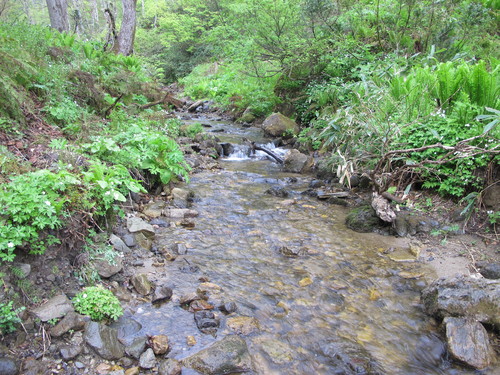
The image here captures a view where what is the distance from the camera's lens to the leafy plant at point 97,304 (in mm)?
2727

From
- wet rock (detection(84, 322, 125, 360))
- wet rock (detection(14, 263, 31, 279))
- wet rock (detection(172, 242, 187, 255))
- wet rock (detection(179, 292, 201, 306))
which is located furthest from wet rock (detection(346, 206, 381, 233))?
wet rock (detection(14, 263, 31, 279))

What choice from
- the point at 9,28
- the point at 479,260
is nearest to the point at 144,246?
the point at 479,260

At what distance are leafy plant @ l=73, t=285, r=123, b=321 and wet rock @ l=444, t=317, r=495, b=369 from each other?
2902 millimetres

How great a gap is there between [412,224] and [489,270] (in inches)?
50.1

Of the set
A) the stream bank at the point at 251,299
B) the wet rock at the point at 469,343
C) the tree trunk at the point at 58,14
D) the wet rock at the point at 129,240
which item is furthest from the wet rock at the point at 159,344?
the tree trunk at the point at 58,14

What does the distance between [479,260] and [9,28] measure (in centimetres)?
912

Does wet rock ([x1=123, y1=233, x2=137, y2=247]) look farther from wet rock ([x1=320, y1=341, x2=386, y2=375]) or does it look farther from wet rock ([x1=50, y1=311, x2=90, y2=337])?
wet rock ([x1=320, y1=341, x2=386, y2=375])

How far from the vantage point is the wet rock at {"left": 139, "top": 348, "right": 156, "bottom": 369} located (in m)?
2.48

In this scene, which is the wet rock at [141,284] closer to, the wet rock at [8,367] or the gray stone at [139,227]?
the gray stone at [139,227]

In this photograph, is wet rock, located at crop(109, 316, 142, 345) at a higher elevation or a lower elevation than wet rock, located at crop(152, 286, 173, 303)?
higher

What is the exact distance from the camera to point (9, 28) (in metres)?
6.58

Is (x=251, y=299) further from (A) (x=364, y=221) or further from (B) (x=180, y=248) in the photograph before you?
(A) (x=364, y=221)

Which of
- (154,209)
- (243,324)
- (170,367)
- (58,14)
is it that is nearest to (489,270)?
(243,324)

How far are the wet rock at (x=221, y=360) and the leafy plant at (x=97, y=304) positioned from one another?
78cm
